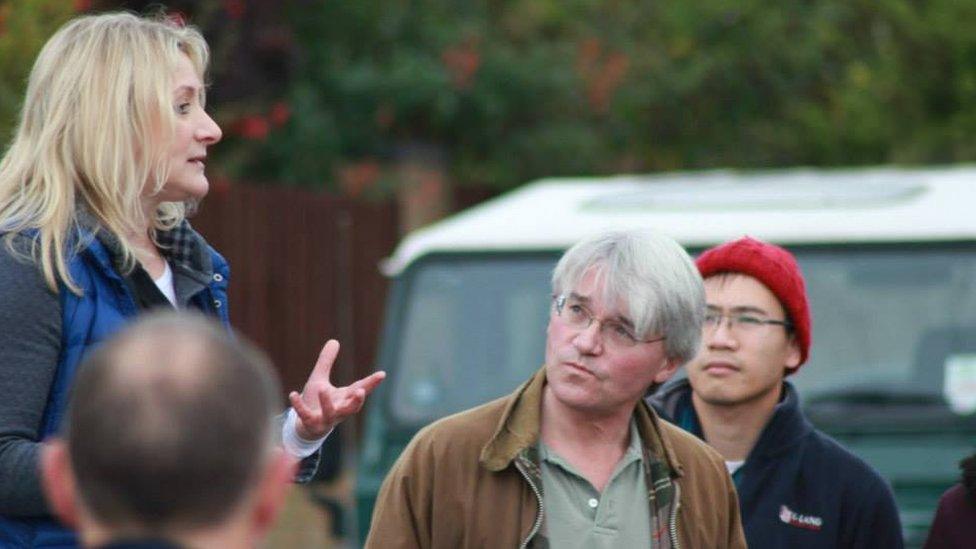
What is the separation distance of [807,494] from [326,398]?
5.01 feet

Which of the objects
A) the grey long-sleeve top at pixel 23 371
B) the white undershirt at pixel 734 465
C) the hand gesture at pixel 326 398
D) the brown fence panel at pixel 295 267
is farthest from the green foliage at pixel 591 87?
the grey long-sleeve top at pixel 23 371

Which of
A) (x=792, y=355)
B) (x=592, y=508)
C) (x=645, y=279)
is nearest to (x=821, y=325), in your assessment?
(x=792, y=355)

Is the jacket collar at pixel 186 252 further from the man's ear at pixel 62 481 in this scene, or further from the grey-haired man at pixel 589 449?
the man's ear at pixel 62 481

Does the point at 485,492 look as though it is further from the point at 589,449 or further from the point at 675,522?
the point at 675,522

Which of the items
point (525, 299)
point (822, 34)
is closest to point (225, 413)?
point (525, 299)

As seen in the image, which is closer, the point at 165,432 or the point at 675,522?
the point at 165,432

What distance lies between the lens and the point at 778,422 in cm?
496

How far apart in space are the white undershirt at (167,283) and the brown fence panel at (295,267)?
9534mm

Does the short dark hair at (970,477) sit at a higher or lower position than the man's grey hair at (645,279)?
lower

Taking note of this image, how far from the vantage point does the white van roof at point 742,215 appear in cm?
824

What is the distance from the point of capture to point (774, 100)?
758 inches

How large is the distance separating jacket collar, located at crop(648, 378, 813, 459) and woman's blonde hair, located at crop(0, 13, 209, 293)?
1.73 metres

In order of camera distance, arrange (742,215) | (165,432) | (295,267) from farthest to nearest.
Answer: (295,267)
(742,215)
(165,432)

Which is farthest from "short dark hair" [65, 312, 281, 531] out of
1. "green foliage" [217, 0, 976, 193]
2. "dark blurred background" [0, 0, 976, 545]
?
"green foliage" [217, 0, 976, 193]
